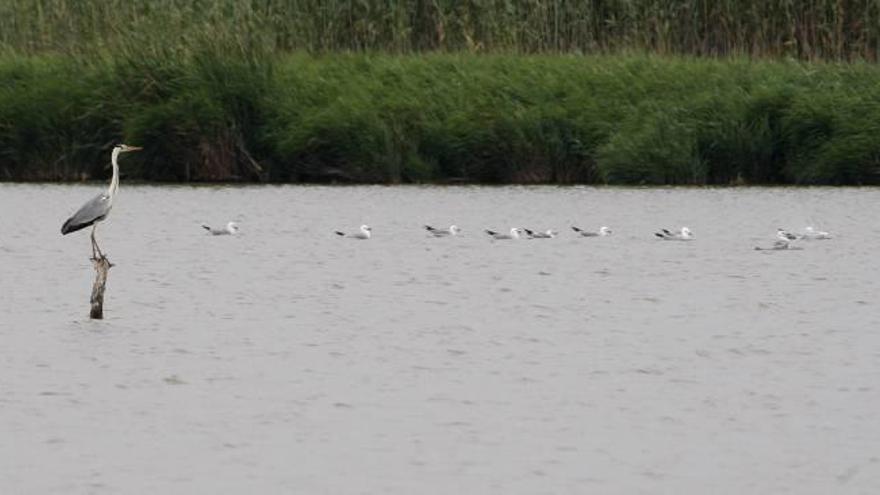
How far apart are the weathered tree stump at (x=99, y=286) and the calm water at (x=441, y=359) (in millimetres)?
144

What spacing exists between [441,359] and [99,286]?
8.11ft

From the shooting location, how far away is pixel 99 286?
14.1 m

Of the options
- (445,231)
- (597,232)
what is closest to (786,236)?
(597,232)

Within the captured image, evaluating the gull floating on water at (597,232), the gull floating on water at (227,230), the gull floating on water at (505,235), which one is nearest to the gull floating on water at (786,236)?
the gull floating on water at (597,232)

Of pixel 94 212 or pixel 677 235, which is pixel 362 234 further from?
pixel 94 212

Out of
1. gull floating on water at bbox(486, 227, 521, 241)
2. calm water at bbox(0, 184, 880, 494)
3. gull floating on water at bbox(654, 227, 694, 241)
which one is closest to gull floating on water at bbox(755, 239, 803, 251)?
calm water at bbox(0, 184, 880, 494)

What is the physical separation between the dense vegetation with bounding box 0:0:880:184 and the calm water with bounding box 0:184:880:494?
9.24 feet

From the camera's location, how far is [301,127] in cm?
2609

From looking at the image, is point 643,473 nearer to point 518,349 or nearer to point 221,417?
point 221,417

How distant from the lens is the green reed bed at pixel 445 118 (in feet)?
82.8

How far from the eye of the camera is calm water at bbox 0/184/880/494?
9.62 meters

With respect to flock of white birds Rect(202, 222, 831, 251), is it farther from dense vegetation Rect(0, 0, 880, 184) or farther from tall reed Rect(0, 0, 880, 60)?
tall reed Rect(0, 0, 880, 60)

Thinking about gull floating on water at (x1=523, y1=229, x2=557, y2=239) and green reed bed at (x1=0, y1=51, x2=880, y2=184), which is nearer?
gull floating on water at (x1=523, y1=229, x2=557, y2=239)

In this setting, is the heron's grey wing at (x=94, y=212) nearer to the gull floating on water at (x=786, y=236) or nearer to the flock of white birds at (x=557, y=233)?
the flock of white birds at (x=557, y=233)
